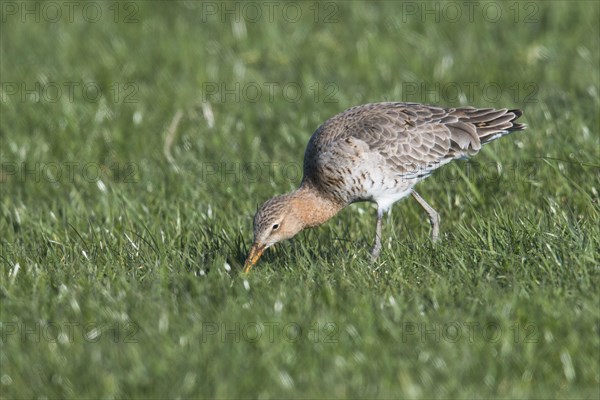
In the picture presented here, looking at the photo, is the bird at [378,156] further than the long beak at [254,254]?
Yes

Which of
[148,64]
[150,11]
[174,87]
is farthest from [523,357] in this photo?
[150,11]

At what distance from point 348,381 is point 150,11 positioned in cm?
897

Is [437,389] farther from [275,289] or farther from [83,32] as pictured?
[83,32]

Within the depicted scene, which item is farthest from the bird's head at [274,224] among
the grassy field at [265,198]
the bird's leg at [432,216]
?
the bird's leg at [432,216]

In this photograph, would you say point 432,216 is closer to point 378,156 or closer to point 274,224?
point 378,156

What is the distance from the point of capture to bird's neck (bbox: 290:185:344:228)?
6938mm

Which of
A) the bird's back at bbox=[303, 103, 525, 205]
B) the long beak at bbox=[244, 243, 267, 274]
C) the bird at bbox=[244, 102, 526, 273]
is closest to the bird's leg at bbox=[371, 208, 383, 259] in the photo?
the bird at bbox=[244, 102, 526, 273]

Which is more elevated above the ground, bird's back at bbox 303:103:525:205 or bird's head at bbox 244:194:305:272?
bird's back at bbox 303:103:525:205

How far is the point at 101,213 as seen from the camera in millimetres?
7832

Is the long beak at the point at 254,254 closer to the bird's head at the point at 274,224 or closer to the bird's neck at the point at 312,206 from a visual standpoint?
the bird's head at the point at 274,224

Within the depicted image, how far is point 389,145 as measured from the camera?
281 inches

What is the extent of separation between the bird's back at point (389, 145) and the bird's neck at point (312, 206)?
0.05 m

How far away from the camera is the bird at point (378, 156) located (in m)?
6.99

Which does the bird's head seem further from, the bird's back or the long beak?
the bird's back
